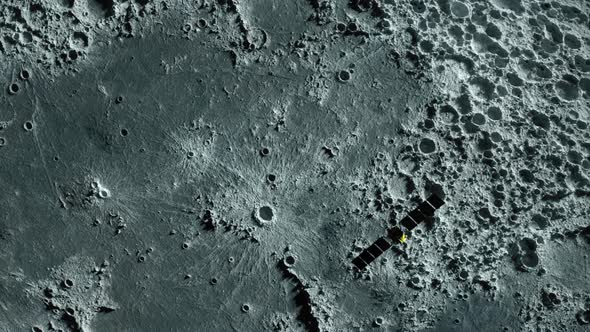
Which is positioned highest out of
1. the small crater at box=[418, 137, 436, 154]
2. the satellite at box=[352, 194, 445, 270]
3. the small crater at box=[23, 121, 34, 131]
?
the small crater at box=[418, 137, 436, 154]

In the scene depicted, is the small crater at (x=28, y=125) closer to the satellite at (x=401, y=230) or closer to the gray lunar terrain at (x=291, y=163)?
the gray lunar terrain at (x=291, y=163)

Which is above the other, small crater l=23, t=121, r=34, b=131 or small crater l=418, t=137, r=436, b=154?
small crater l=418, t=137, r=436, b=154

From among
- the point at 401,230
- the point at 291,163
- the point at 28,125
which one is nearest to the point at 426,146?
the point at 401,230

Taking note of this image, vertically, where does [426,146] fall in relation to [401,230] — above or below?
above

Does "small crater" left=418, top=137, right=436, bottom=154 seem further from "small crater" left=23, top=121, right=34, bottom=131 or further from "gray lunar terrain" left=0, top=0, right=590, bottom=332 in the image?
"small crater" left=23, top=121, right=34, bottom=131

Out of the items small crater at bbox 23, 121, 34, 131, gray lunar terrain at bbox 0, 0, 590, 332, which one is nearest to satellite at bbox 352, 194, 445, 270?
gray lunar terrain at bbox 0, 0, 590, 332

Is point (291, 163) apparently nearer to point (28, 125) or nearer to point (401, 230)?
point (401, 230)
